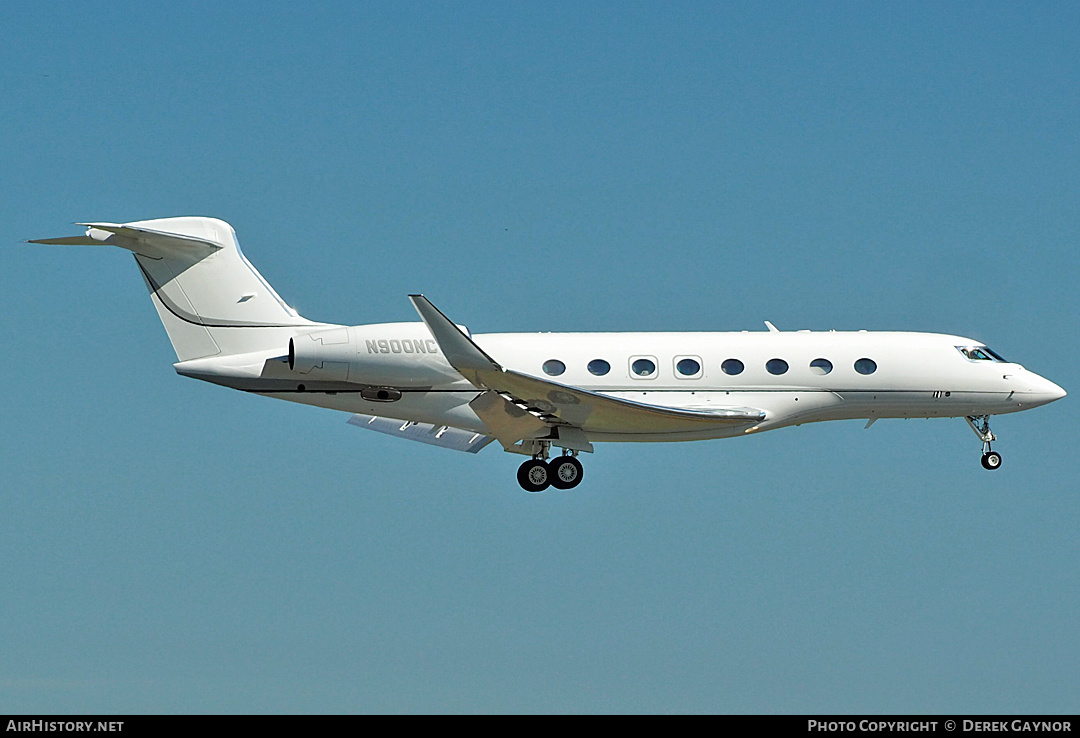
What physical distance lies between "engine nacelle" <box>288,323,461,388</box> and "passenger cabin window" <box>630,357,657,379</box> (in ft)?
11.4

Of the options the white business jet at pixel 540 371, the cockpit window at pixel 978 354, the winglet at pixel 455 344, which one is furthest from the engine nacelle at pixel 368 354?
the cockpit window at pixel 978 354

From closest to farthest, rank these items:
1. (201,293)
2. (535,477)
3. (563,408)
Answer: (563,408)
(535,477)
(201,293)

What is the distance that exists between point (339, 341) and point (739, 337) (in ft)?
23.8

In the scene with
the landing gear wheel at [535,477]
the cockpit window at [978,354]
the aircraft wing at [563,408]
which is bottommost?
the landing gear wheel at [535,477]

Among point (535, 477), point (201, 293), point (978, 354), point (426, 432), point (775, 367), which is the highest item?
point (201, 293)

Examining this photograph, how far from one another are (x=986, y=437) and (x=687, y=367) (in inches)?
244

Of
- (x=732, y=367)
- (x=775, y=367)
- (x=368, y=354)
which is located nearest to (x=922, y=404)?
(x=775, y=367)

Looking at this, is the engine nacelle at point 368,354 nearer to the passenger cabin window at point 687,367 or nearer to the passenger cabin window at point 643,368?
the passenger cabin window at point 643,368

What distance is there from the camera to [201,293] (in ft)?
84.4

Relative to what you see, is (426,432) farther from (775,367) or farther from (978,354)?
Answer: (978,354)

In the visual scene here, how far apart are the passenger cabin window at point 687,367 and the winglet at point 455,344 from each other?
14.1 ft

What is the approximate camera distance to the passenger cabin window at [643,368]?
25406mm
